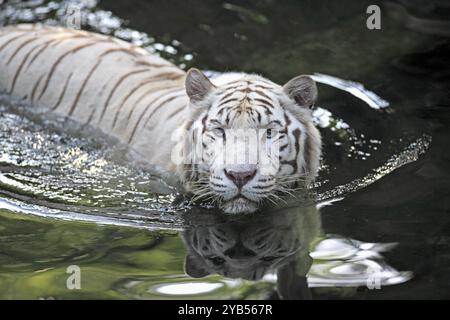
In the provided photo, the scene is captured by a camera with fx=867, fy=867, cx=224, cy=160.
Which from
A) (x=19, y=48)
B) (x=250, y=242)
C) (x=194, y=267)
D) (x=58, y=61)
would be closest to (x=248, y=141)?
(x=250, y=242)

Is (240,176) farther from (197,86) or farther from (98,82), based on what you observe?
(98,82)

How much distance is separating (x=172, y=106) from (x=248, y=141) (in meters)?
0.75

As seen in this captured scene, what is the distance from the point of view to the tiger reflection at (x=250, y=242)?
263 cm

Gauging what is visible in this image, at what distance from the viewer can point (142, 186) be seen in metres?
3.31

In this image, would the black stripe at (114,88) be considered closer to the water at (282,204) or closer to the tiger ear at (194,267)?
the water at (282,204)

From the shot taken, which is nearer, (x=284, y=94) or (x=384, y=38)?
(x=284, y=94)

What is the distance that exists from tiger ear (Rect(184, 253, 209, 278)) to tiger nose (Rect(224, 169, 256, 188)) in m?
0.27

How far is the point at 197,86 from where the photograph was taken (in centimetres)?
306

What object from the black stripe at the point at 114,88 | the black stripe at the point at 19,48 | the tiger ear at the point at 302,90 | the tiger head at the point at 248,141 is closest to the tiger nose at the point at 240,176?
the tiger head at the point at 248,141

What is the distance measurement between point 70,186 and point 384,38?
6.88 ft

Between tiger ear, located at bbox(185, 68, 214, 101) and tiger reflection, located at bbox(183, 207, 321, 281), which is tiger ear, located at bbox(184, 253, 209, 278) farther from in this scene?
tiger ear, located at bbox(185, 68, 214, 101)
